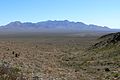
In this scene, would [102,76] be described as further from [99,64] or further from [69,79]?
[99,64]

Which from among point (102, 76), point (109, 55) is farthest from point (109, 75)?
point (109, 55)

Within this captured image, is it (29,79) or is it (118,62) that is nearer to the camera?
(29,79)

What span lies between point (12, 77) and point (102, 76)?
34.0 feet

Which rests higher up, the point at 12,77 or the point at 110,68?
the point at 12,77

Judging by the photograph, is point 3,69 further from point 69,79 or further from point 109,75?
point 109,75

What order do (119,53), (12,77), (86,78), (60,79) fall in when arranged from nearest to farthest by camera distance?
(12,77) → (60,79) → (86,78) → (119,53)

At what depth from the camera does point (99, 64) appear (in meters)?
28.2

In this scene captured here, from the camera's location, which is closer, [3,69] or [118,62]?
[3,69]

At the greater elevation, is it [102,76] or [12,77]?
[12,77]

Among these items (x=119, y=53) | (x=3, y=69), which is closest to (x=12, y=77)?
(x=3, y=69)

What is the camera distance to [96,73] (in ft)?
75.1

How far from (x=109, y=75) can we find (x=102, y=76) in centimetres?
53

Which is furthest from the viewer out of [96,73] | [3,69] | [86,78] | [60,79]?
[96,73]

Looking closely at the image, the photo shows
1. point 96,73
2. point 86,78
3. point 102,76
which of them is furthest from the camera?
point 96,73
